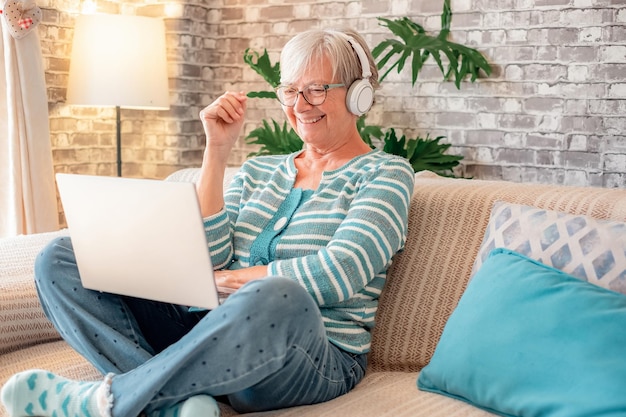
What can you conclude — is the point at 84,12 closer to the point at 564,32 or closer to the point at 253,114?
the point at 253,114

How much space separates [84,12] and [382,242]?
2522 millimetres

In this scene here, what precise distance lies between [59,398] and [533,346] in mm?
802

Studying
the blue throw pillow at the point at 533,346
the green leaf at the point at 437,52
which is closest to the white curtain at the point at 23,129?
the green leaf at the point at 437,52

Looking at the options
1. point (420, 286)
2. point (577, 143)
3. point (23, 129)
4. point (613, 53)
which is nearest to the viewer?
point (420, 286)

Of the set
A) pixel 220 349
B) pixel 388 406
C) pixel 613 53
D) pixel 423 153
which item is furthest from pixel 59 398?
pixel 613 53

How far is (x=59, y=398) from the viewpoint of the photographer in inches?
59.1

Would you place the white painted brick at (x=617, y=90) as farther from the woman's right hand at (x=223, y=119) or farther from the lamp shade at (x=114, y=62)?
the lamp shade at (x=114, y=62)

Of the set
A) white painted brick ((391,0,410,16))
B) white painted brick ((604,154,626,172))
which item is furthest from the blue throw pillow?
white painted brick ((391,0,410,16))

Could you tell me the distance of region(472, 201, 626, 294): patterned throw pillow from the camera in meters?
1.58

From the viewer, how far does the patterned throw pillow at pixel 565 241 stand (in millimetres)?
1576

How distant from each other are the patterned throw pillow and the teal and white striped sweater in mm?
196

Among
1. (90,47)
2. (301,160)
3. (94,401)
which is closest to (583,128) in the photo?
(301,160)

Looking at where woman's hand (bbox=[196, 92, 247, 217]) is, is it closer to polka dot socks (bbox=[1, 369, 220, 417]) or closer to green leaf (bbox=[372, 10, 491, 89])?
polka dot socks (bbox=[1, 369, 220, 417])

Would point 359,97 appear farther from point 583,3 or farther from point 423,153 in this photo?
point 583,3
